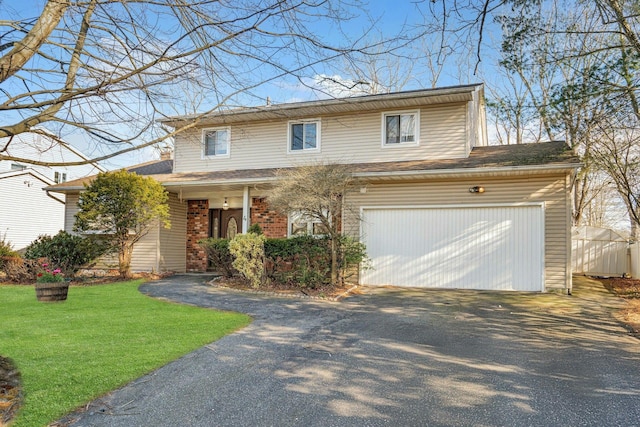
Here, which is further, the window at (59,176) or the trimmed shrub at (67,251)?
the window at (59,176)

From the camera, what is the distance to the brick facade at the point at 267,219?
12898 millimetres

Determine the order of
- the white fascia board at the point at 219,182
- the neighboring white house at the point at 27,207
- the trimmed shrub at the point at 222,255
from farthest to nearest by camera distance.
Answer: the neighboring white house at the point at 27,207, the white fascia board at the point at 219,182, the trimmed shrub at the point at 222,255

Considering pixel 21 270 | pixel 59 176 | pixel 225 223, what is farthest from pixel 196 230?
pixel 59 176

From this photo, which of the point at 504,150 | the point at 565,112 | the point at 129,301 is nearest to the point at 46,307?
the point at 129,301

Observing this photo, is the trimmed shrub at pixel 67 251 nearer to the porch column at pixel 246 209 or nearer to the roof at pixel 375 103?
the porch column at pixel 246 209

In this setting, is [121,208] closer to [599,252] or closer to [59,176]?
[59,176]

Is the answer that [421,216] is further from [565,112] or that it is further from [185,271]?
[185,271]

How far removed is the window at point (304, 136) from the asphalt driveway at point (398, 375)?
6.62 metres

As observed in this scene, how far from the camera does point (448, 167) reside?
10.1 meters

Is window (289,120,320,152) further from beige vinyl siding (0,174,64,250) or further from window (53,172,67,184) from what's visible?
window (53,172,67,184)

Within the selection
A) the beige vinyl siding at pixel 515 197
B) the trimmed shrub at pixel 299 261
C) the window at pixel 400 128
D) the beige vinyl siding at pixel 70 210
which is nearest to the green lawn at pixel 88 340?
the trimmed shrub at pixel 299 261

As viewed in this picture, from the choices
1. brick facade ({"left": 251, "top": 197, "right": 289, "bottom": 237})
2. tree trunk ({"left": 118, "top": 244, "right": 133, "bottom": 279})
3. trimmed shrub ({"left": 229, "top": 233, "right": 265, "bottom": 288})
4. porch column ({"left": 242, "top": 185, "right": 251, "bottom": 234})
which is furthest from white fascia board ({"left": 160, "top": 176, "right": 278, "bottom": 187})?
tree trunk ({"left": 118, "top": 244, "right": 133, "bottom": 279})

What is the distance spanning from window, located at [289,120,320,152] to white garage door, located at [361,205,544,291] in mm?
2999

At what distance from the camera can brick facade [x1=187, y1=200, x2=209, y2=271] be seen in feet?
46.9
